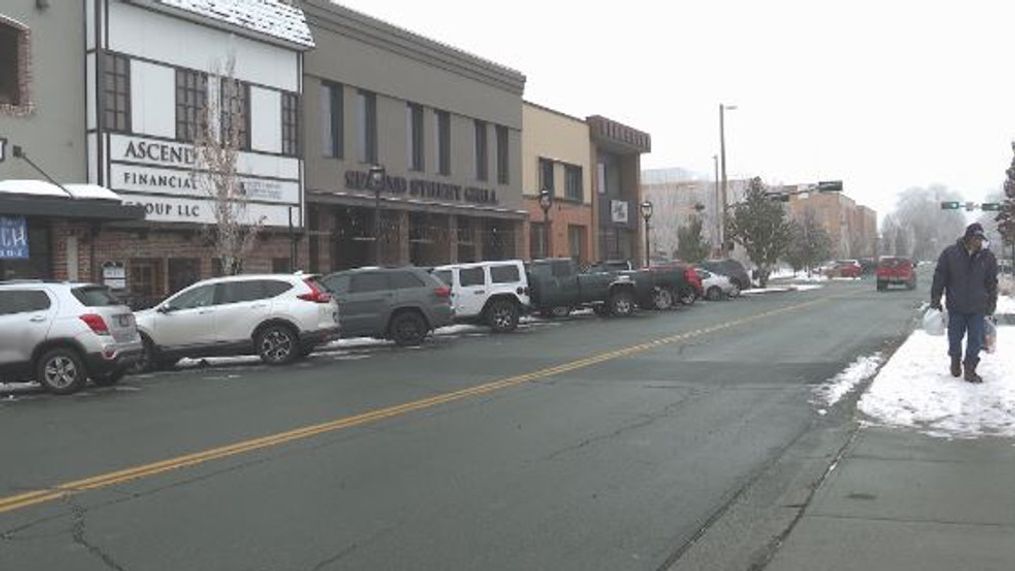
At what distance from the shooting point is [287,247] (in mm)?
29391

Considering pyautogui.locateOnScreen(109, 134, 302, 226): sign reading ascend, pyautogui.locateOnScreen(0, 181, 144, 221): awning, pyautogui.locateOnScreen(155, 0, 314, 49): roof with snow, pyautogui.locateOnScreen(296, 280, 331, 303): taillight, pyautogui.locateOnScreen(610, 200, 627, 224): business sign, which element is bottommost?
pyautogui.locateOnScreen(296, 280, 331, 303): taillight

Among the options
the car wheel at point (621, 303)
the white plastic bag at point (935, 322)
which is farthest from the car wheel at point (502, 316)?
the white plastic bag at point (935, 322)

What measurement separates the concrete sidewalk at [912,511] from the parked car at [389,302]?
13.5 metres

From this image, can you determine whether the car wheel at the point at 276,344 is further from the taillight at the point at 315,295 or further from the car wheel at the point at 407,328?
the car wheel at the point at 407,328

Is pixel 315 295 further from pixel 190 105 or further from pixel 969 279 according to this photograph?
pixel 969 279

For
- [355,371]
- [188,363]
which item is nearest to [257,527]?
[355,371]

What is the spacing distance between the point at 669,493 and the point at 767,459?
5.34ft

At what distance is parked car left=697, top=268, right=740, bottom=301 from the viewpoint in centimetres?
4116

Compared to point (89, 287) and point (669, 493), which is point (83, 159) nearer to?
point (89, 287)

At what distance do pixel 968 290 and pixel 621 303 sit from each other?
18.8 m

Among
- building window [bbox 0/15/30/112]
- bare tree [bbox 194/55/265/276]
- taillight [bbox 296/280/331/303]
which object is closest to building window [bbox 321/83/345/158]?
bare tree [bbox 194/55/265/276]

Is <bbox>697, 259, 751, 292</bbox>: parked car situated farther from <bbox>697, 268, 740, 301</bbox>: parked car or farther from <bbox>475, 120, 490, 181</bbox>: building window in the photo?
<bbox>475, 120, 490, 181</bbox>: building window

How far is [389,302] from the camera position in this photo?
21281mm

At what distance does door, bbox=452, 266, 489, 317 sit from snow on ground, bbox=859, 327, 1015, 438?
509 inches
